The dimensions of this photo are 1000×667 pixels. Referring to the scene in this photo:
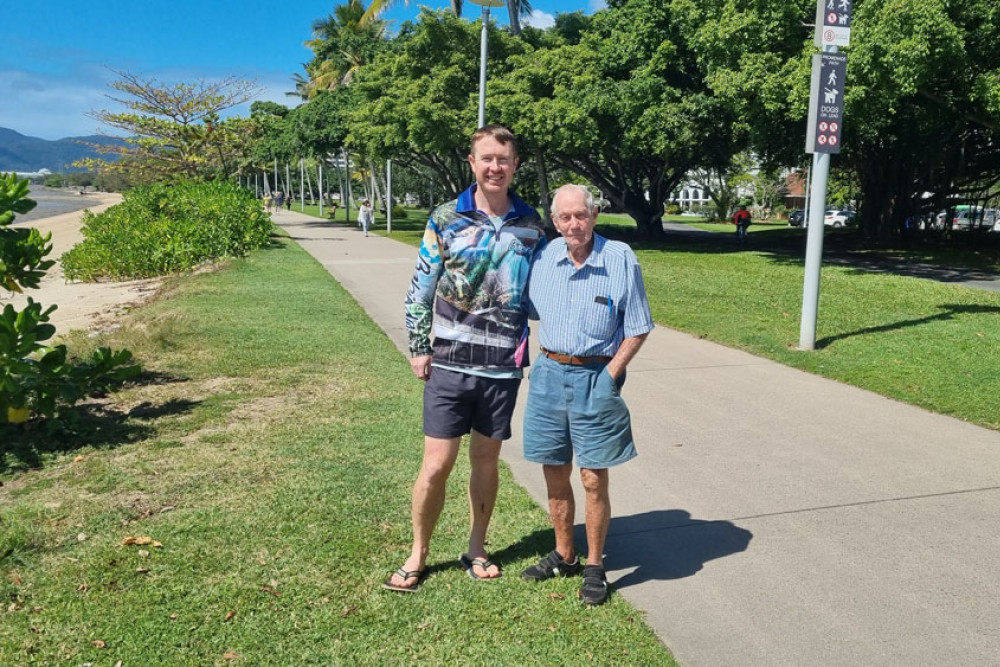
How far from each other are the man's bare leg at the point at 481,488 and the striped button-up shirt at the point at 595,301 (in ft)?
1.65

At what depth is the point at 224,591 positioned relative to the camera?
3465mm

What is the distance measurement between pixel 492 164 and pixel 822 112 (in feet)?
21.8

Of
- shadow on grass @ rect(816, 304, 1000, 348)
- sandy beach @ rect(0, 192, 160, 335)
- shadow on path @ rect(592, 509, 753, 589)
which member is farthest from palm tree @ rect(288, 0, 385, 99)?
shadow on path @ rect(592, 509, 753, 589)

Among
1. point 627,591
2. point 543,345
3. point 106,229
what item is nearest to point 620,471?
point 627,591

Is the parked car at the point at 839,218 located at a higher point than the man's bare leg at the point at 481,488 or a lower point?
lower

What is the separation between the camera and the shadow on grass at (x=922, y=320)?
31.4ft

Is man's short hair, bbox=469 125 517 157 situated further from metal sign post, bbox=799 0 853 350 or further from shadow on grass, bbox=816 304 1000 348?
shadow on grass, bbox=816 304 1000 348

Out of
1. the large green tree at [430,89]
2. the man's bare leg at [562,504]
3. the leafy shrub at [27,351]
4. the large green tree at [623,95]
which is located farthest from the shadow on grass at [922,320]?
the large green tree at [430,89]

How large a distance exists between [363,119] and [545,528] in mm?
29071

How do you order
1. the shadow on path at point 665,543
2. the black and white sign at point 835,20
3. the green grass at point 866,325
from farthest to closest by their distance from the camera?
the black and white sign at point 835,20, the green grass at point 866,325, the shadow on path at point 665,543

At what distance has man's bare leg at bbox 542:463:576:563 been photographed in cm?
355

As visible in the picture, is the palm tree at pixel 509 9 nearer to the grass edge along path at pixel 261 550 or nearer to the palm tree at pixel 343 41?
the palm tree at pixel 343 41

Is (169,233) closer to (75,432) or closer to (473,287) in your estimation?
(75,432)

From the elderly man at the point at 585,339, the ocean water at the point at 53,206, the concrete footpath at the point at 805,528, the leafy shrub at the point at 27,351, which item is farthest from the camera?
the ocean water at the point at 53,206
